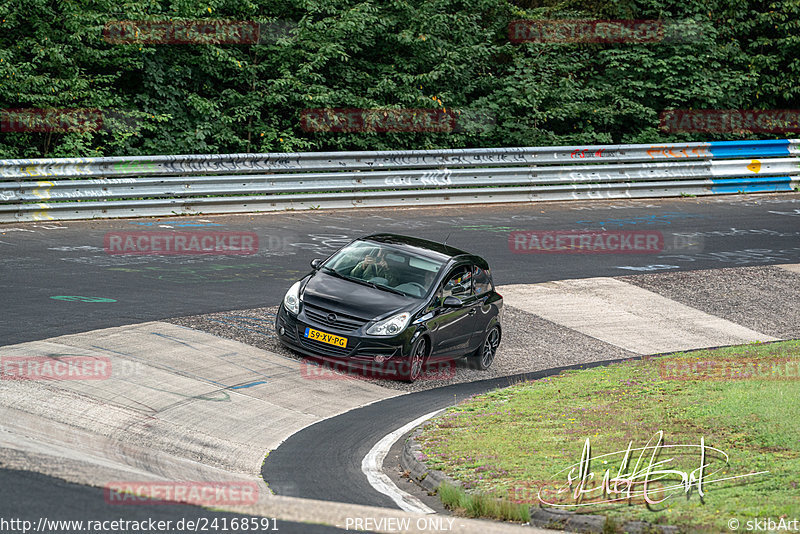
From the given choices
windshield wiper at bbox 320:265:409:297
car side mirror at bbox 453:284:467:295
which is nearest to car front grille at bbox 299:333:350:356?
windshield wiper at bbox 320:265:409:297

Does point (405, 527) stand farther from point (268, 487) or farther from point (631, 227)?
point (631, 227)

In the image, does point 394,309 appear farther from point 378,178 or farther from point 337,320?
point 378,178

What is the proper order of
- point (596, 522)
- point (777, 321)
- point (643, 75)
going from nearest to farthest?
point (596, 522) < point (777, 321) < point (643, 75)

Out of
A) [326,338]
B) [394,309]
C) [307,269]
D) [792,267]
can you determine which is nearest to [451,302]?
[394,309]

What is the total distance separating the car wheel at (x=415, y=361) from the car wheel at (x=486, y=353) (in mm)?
1212

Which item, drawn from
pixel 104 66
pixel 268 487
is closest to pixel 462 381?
pixel 268 487

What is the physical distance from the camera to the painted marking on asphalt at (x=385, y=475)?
Answer: 26.0ft

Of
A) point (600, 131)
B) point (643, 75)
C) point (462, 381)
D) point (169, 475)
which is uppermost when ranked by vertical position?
point (643, 75)

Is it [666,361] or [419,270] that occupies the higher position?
[419,270]

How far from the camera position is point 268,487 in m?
8.13

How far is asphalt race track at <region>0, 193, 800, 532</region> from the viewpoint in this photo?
27.5 ft

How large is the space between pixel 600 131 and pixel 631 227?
7086mm

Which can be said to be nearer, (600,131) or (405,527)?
(405,527)

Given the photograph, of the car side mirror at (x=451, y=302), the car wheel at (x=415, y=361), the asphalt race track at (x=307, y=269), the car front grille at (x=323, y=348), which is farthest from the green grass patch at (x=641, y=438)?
the car front grille at (x=323, y=348)
